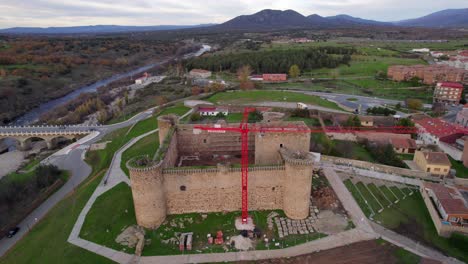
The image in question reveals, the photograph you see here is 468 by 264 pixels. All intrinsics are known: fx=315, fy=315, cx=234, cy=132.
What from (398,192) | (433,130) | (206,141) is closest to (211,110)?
(206,141)

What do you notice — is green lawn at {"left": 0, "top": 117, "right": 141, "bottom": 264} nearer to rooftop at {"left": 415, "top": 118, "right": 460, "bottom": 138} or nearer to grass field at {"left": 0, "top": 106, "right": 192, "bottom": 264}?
grass field at {"left": 0, "top": 106, "right": 192, "bottom": 264}

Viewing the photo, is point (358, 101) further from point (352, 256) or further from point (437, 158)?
point (352, 256)

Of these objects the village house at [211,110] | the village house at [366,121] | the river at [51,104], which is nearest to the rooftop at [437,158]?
the village house at [366,121]

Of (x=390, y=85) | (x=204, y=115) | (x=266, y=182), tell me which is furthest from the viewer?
(x=390, y=85)

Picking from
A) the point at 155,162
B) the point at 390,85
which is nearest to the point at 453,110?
the point at 390,85

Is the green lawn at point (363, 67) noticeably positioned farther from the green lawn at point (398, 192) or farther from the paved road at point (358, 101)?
the green lawn at point (398, 192)

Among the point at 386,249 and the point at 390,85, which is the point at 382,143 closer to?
the point at 386,249
